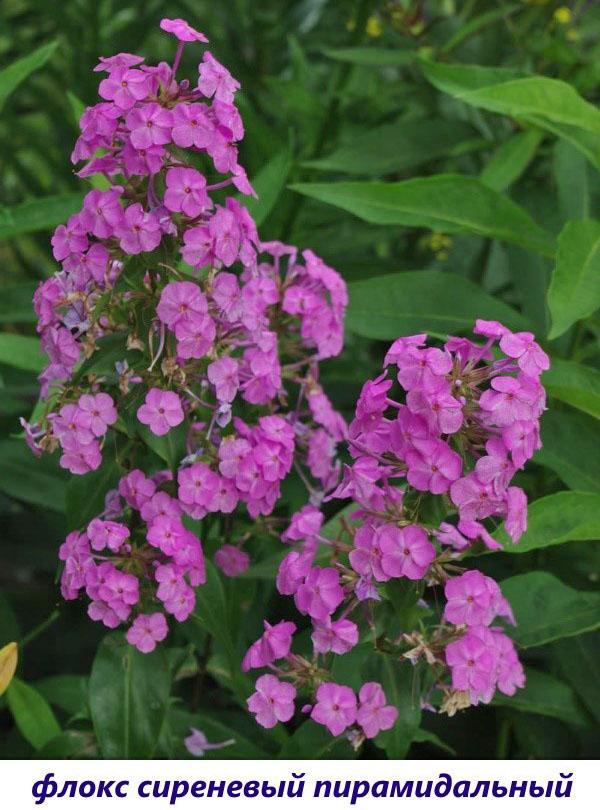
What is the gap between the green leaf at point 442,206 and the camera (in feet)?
4.59

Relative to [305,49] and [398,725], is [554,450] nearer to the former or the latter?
[398,725]

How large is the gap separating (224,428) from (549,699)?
1.76ft

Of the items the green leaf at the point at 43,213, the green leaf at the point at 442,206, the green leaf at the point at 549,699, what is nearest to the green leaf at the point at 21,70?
the green leaf at the point at 43,213

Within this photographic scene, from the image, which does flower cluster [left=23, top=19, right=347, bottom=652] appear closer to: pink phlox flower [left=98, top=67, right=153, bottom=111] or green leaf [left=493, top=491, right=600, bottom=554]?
pink phlox flower [left=98, top=67, right=153, bottom=111]

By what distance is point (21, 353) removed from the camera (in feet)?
4.83

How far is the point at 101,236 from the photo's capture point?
1054 mm

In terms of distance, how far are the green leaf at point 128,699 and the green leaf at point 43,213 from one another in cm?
58

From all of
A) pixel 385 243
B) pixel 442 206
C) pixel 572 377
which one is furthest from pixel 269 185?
pixel 385 243

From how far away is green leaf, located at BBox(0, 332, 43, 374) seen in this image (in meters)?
1.46

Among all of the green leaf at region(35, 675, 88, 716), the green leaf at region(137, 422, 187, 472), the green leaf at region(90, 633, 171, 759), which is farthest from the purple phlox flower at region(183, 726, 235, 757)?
the green leaf at region(137, 422, 187, 472)

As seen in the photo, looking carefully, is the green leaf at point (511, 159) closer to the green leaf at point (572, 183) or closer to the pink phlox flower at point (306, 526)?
the green leaf at point (572, 183)

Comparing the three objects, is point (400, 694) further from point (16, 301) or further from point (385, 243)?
point (385, 243)

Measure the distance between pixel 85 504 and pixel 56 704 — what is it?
571 mm

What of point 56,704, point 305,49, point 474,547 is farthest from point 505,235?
point 305,49
